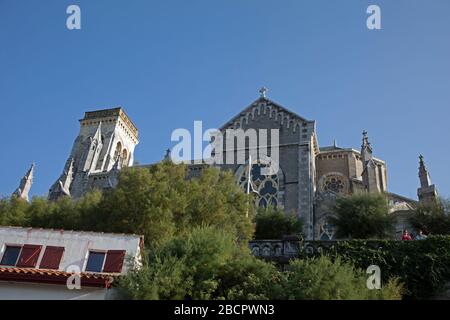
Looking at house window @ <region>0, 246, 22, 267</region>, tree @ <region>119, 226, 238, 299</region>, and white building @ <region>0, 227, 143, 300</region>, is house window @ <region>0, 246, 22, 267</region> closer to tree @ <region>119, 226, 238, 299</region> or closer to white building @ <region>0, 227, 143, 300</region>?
white building @ <region>0, 227, 143, 300</region>

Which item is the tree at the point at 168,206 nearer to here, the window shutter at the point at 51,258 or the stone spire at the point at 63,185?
the window shutter at the point at 51,258

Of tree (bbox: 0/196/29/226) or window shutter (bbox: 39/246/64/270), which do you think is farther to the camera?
tree (bbox: 0/196/29/226)

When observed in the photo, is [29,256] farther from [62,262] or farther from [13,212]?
[13,212]

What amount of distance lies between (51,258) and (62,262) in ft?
1.41

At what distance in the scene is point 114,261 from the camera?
16.6 metres

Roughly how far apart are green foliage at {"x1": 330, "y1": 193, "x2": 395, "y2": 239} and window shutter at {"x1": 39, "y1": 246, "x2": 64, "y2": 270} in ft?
49.0

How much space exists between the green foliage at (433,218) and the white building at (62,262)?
1521 cm

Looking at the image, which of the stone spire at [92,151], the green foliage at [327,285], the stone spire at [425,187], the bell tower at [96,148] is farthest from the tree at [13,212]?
the stone spire at [425,187]

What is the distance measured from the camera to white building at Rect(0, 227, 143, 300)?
49.1ft

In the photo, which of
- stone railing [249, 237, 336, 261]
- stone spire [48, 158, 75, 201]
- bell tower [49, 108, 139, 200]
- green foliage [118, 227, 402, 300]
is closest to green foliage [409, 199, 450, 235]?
stone railing [249, 237, 336, 261]

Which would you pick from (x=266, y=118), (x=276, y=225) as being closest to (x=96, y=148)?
(x=266, y=118)

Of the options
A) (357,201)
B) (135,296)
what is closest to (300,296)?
(135,296)
